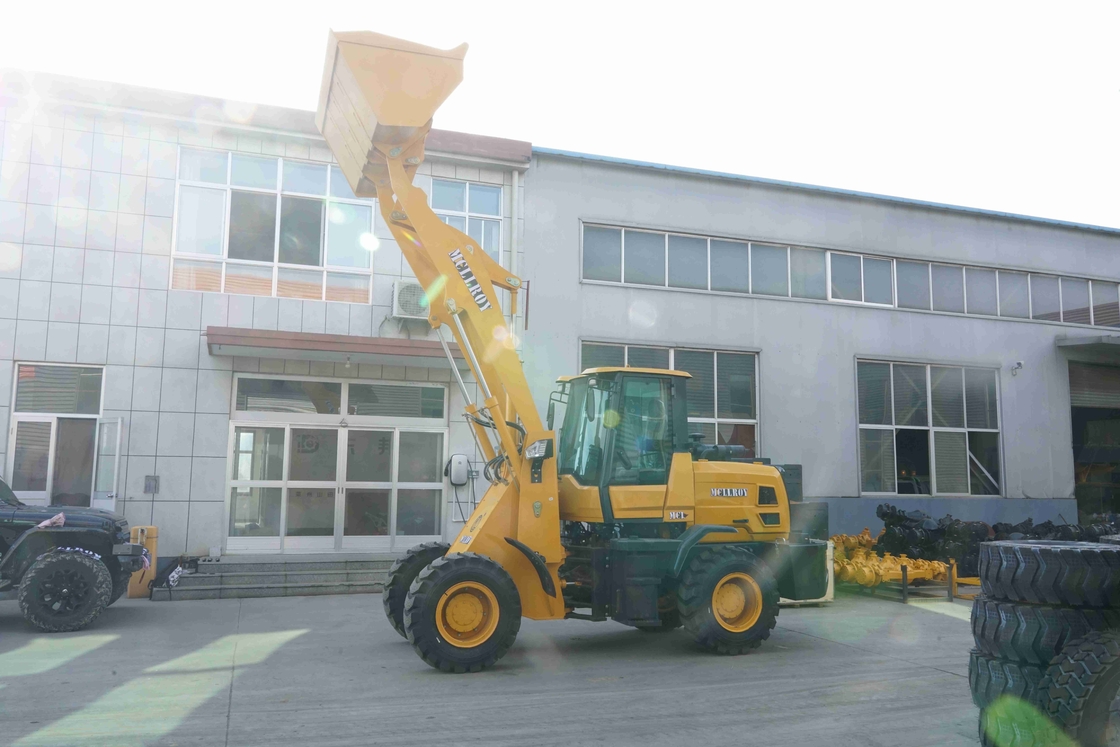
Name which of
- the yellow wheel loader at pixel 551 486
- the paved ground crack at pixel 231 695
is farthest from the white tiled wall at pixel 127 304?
the yellow wheel loader at pixel 551 486

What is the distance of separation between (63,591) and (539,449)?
5556mm

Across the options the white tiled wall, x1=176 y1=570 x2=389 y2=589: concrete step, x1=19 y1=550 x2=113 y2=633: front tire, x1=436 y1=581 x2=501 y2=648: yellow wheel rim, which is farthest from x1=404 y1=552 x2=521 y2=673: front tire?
the white tiled wall

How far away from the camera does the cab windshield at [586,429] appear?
7.91 metres

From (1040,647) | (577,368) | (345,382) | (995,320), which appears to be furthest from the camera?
(995,320)

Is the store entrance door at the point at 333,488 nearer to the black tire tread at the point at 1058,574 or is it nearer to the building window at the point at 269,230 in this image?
the building window at the point at 269,230

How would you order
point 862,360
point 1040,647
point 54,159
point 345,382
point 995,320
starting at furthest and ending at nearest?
1. point 995,320
2. point 862,360
3. point 345,382
4. point 54,159
5. point 1040,647

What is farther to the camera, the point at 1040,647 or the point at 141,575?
the point at 141,575

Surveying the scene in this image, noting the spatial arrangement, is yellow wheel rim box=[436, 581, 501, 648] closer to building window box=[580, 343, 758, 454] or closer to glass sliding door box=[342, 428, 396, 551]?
glass sliding door box=[342, 428, 396, 551]

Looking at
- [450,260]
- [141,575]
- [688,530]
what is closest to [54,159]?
[141,575]

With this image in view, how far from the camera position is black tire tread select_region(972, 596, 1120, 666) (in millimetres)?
4719

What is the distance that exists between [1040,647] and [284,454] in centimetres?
1126

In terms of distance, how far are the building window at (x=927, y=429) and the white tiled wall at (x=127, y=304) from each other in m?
11.3

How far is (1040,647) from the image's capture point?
4770 millimetres

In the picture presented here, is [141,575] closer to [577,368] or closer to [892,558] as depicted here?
[577,368]
